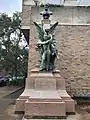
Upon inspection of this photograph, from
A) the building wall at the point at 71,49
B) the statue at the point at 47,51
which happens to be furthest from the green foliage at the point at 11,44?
the statue at the point at 47,51

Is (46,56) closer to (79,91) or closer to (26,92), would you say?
(26,92)

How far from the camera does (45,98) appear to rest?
7.65m

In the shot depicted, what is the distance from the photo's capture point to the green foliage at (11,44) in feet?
104

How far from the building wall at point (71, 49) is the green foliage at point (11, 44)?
53.2 feet

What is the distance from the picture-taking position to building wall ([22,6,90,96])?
1491cm

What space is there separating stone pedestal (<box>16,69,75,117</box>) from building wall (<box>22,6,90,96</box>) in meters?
5.39

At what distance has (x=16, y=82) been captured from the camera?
29.7m

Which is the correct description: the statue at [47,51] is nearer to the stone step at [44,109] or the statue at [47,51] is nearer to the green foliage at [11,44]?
the stone step at [44,109]

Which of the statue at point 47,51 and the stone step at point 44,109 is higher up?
the statue at point 47,51

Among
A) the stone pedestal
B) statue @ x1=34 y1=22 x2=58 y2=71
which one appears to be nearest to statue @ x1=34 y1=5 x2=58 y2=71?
statue @ x1=34 y1=22 x2=58 y2=71

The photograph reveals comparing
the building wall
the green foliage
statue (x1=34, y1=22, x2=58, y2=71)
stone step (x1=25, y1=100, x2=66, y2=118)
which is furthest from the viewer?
the green foliage

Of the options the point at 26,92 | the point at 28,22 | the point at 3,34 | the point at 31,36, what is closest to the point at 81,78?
the point at 31,36

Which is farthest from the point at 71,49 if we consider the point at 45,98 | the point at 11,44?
the point at 11,44

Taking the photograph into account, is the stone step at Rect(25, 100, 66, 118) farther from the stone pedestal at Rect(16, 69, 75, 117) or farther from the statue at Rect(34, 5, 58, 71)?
the statue at Rect(34, 5, 58, 71)
